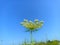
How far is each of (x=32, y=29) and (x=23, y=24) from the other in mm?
1042

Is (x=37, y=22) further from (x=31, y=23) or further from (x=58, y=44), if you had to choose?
(x=58, y=44)

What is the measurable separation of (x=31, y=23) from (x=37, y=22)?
62 cm

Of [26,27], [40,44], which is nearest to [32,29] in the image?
[26,27]

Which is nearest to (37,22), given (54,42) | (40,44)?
(54,42)

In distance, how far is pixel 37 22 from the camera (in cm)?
1859

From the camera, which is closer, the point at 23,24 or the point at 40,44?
the point at 23,24

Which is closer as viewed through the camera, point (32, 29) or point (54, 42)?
point (32, 29)

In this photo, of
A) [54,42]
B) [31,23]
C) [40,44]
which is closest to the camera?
[31,23]

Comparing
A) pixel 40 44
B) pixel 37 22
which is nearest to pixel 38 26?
pixel 37 22

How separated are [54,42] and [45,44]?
14.5 feet

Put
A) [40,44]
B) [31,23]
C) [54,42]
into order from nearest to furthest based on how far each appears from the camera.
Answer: [31,23] < [54,42] < [40,44]

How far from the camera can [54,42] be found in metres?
28.2

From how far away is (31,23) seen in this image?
1836cm

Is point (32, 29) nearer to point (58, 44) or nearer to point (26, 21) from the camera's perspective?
point (26, 21)
